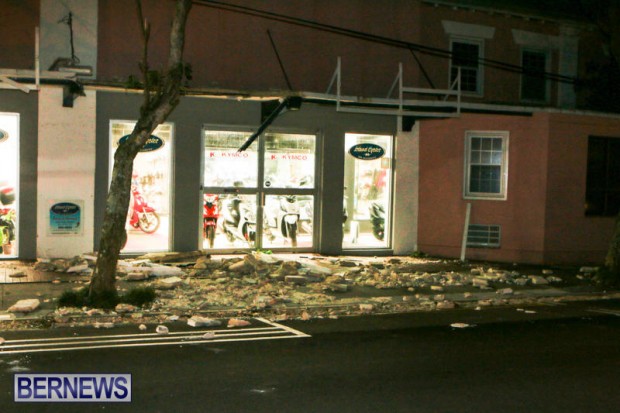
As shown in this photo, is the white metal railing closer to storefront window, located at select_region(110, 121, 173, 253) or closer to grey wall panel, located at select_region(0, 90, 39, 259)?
storefront window, located at select_region(110, 121, 173, 253)

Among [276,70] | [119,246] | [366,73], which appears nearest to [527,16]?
[366,73]

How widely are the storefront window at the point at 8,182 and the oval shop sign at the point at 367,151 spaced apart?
728cm

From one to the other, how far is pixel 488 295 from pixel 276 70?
702cm

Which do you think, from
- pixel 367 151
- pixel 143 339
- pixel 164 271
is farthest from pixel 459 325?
pixel 367 151

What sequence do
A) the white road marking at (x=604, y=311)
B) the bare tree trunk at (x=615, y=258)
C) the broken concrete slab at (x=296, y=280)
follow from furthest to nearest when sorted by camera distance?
the bare tree trunk at (x=615, y=258) < the broken concrete slab at (x=296, y=280) < the white road marking at (x=604, y=311)

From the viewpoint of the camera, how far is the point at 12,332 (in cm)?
965

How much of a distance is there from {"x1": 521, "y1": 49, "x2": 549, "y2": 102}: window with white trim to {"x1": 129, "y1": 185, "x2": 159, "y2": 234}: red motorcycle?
33.7 feet

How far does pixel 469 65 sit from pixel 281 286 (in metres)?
9.08

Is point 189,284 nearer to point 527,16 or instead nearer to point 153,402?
point 153,402

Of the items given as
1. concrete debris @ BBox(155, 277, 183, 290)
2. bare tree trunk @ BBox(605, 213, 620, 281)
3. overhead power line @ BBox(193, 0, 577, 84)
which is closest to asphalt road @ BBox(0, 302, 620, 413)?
concrete debris @ BBox(155, 277, 183, 290)

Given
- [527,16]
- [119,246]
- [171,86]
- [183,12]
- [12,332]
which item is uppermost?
[527,16]

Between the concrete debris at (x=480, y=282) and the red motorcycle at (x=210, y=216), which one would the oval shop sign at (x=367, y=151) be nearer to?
the red motorcycle at (x=210, y=216)

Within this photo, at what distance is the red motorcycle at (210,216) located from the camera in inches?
651

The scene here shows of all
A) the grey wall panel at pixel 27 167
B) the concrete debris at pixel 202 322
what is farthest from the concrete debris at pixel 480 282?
the grey wall panel at pixel 27 167
